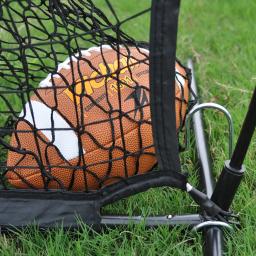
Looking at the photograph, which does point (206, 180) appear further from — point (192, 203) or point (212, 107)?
point (212, 107)

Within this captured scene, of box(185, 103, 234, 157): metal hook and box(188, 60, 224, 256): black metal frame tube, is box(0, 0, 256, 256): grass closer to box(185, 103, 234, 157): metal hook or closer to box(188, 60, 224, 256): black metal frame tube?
box(188, 60, 224, 256): black metal frame tube

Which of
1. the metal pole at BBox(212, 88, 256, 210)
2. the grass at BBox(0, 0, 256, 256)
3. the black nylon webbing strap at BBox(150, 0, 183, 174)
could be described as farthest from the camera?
the grass at BBox(0, 0, 256, 256)

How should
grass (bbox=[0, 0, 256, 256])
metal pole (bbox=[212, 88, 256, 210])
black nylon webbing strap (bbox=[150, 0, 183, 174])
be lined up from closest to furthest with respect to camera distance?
black nylon webbing strap (bbox=[150, 0, 183, 174])
metal pole (bbox=[212, 88, 256, 210])
grass (bbox=[0, 0, 256, 256])

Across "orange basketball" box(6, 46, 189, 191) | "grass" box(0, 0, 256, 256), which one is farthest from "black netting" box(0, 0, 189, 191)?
"grass" box(0, 0, 256, 256)

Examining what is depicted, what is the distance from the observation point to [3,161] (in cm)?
160

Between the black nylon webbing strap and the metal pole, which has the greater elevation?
the black nylon webbing strap

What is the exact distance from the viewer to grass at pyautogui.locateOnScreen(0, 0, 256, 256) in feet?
4.40

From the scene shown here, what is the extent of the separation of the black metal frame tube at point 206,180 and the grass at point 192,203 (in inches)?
1.7

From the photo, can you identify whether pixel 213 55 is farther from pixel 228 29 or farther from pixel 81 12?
pixel 81 12

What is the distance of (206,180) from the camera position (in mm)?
1479

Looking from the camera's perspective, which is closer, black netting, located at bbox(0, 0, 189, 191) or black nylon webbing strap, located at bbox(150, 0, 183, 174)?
black nylon webbing strap, located at bbox(150, 0, 183, 174)

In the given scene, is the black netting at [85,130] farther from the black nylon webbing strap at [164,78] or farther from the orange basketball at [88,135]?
the black nylon webbing strap at [164,78]

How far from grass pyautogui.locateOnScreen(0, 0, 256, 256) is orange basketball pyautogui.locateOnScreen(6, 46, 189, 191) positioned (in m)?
0.12

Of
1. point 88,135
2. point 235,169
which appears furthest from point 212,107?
point 88,135
